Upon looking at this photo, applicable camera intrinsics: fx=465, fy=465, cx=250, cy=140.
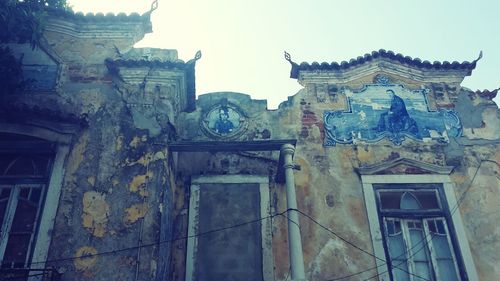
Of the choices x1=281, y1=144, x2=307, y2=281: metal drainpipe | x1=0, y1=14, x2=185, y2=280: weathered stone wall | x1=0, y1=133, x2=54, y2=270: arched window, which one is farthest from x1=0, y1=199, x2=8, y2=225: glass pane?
x1=281, y1=144, x2=307, y2=281: metal drainpipe

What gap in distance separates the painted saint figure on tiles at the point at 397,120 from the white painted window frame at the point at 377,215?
3.21ft

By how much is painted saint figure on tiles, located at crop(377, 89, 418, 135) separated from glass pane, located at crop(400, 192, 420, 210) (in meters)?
1.26

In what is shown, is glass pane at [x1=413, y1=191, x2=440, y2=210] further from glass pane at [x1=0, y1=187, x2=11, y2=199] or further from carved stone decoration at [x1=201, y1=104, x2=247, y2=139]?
glass pane at [x1=0, y1=187, x2=11, y2=199]

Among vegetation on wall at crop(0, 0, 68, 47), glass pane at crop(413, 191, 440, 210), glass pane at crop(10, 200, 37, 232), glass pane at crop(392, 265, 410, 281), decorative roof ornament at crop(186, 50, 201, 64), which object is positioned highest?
vegetation on wall at crop(0, 0, 68, 47)

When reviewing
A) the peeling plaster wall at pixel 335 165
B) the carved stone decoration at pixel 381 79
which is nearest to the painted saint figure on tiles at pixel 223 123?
the peeling plaster wall at pixel 335 165

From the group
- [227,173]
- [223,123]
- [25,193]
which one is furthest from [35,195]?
[223,123]

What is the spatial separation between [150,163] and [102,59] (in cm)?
236

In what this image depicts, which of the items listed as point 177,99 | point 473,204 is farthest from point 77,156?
point 473,204

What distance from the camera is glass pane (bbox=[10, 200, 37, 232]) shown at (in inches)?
247

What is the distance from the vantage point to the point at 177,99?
7617 millimetres

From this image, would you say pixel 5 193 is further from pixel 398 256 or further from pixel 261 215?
pixel 398 256

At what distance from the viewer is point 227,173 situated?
7.74 meters

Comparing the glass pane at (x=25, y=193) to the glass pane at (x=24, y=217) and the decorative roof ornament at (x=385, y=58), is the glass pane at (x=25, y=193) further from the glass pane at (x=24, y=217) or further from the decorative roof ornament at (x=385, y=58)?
the decorative roof ornament at (x=385, y=58)

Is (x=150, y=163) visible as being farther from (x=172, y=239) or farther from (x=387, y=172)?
(x=387, y=172)
